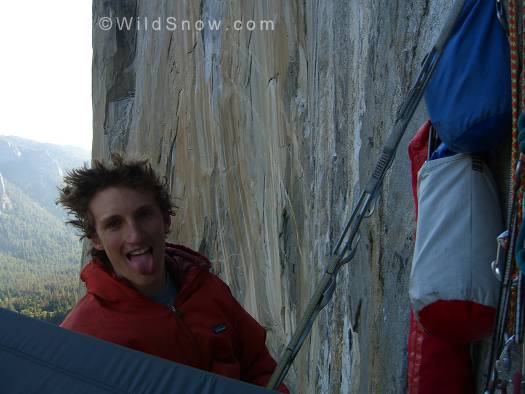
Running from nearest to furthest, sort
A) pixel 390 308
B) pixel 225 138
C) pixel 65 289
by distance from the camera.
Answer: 1. pixel 390 308
2. pixel 225 138
3. pixel 65 289

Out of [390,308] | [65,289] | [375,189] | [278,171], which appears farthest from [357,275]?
[65,289]

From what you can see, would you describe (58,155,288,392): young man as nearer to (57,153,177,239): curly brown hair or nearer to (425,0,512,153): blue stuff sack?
(57,153,177,239): curly brown hair

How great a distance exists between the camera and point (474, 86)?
1427mm

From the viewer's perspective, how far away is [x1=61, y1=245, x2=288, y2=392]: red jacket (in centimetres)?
164

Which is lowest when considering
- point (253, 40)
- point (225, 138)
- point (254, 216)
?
point (254, 216)

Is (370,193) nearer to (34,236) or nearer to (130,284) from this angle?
(130,284)

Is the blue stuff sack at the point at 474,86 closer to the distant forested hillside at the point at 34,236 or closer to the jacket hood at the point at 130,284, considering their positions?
the jacket hood at the point at 130,284

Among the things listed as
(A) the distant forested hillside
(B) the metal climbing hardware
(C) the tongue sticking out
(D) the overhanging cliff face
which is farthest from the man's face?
(A) the distant forested hillside

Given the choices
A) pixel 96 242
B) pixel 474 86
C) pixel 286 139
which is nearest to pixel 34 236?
pixel 286 139

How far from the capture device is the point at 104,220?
1819 millimetres

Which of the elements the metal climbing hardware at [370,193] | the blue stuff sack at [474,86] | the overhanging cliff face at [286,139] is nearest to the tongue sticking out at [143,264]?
the metal climbing hardware at [370,193]

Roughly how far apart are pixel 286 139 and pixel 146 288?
4.32 metres

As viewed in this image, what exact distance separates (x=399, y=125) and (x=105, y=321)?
35.9 inches

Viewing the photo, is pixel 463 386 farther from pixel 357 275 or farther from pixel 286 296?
pixel 286 296
